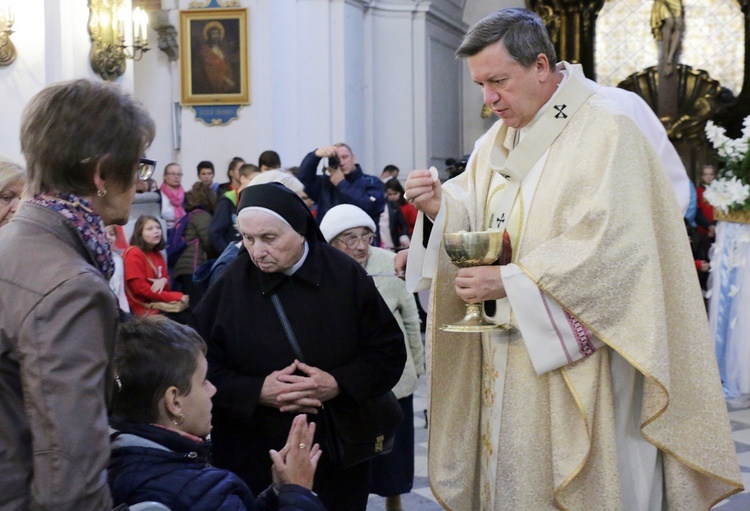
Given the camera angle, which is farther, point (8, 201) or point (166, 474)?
point (8, 201)

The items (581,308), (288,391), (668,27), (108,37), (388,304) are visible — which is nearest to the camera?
(581,308)

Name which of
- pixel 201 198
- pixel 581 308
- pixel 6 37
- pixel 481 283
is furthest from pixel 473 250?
pixel 201 198

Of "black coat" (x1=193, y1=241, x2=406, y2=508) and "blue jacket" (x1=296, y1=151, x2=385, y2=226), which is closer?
"black coat" (x1=193, y1=241, x2=406, y2=508)

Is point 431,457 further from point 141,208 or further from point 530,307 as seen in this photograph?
point 141,208

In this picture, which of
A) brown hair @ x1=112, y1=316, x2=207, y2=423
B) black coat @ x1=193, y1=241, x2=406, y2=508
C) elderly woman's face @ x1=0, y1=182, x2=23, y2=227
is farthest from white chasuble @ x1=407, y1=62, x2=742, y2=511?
elderly woman's face @ x1=0, y1=182, x2=23, y2=227

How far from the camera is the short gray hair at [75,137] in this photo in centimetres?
187

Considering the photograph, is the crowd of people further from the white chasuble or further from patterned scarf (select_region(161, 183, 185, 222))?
patterned scarf (select_region(161, 183, 185, 222))

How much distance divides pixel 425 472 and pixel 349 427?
8.36 feet

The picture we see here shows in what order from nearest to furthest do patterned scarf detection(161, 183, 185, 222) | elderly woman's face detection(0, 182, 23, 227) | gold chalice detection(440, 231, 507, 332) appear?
gold chalice detection(440, 231, 507, 332)
elderly woman's face detection(0, 182, 23, 227)
patterned scarf detection(161, 183, 185, 222)

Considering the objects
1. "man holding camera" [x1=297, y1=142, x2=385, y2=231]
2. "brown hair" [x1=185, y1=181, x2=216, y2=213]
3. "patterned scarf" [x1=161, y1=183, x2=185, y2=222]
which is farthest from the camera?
"patterned scarf" [x1=161, y1=183, x2=185, y2=222]

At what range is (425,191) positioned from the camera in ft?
9.89

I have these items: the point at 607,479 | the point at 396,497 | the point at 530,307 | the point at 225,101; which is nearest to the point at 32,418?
the point at 530,307

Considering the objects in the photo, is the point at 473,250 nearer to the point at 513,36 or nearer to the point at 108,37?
the point at 513,36

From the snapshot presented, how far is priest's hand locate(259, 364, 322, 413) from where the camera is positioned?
3131 millimetres
